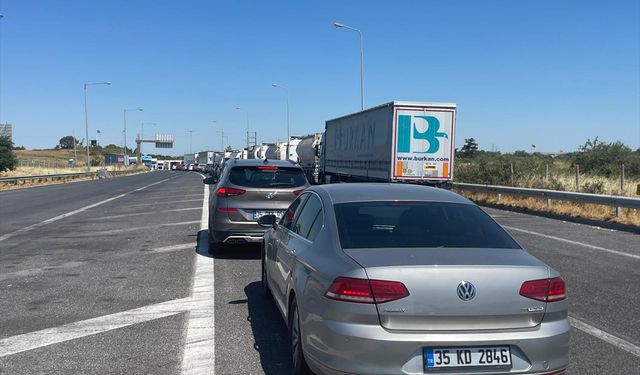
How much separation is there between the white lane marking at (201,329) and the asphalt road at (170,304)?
12 millimetres

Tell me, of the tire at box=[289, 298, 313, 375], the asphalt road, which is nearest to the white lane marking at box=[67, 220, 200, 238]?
the asphalt road

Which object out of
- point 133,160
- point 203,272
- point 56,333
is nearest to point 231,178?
point 203,272

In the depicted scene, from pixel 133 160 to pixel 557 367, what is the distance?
129m

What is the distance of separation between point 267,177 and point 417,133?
11.3m

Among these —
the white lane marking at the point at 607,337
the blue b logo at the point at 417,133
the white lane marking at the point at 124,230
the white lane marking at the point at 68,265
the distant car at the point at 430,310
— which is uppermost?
the blue b logo at the point at 417,133

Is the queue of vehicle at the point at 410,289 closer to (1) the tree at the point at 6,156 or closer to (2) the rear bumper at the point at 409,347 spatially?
(2) the rear bumper at the point at 409,347

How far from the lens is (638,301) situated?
7.21 meters

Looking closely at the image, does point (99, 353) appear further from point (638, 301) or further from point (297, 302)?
point (638, 301)

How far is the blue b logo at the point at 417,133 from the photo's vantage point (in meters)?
20.5

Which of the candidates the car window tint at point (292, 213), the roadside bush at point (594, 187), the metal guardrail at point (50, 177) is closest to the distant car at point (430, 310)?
the car window tint at point (292, 213)

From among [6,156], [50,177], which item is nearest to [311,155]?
[50,177]

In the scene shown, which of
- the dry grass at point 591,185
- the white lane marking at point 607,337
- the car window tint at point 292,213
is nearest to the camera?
the white lane marking at point 607,337

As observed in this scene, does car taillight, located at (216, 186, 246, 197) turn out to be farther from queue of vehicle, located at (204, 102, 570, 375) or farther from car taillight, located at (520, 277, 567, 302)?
car taillight, located at (520, 277, 567, 302)

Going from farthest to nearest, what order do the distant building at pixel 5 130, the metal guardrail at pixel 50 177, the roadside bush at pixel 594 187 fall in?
1. the distant building at pixel 5 130
2. the metal guardrail at pixel 50 177
3. the roadside bush at pixel 594 187
